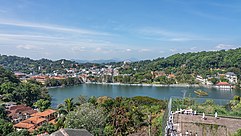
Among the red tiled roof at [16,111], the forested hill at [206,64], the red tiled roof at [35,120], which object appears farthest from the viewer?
the forested hill at [206,64]

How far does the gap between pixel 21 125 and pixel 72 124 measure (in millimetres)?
5573

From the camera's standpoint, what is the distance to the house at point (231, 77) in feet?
Result: 124

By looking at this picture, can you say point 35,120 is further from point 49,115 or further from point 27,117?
point 27,117

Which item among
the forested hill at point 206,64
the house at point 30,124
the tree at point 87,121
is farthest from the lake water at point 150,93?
the tree at point 87,121

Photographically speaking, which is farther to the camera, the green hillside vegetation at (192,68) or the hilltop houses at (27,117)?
the green hillside vegetation at (192,68)

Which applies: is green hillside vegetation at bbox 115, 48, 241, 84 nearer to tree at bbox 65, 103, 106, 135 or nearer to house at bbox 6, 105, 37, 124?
house at bbox 6, 105, 37, 124

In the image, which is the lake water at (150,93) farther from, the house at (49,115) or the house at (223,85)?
the house at (49,115)

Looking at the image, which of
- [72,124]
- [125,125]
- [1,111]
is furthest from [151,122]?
[1,111]

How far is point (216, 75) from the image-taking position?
42719 millimetres

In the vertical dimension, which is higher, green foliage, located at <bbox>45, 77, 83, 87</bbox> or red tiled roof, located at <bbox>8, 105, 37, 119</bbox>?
green foliage, located at <bbox>45, 77, 83, 87</bbox>

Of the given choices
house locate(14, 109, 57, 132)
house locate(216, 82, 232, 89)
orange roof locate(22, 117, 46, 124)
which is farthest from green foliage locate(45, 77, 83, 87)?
orange roof locate(22, 117, 46, 124)

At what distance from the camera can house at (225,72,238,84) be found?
Answer: 37.8 m

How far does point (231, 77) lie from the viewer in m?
39.2

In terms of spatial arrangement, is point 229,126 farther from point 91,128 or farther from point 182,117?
point 91,128
